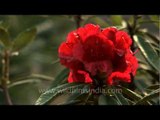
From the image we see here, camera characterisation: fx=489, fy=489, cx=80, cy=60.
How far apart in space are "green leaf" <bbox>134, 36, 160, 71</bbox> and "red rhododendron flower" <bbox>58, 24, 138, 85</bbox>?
22 centimetres

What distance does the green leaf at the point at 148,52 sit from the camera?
1.58 meters

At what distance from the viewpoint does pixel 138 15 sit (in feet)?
6.24

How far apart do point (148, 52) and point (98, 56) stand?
33cm

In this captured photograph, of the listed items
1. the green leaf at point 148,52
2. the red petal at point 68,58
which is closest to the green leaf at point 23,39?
the green leaf at point 148,52

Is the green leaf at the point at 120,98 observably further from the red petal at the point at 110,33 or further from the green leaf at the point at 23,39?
the green leaf at the point at 23,39

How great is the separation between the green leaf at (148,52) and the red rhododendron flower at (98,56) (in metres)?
0.22

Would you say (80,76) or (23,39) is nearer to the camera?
(80,76)

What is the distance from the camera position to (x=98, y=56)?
1.36m

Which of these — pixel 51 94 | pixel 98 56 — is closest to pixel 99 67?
pixel 98 56

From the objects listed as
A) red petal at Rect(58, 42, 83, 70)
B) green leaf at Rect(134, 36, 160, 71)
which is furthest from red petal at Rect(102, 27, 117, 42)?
green leaf at Rect(134, 36, 160, 71)

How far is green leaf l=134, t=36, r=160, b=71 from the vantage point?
1.58 metres

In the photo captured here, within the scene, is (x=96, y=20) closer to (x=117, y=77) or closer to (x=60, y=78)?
(x=60, y=78)
